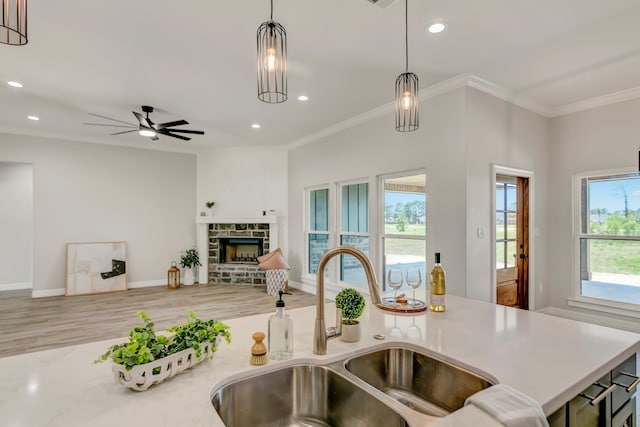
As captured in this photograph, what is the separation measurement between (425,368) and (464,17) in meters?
2.55

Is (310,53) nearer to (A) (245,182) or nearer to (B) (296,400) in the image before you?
(B) (296,400)

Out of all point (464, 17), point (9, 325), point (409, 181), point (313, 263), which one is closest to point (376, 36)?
point (464, 17)

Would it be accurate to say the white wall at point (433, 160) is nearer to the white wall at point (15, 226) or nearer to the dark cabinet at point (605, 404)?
the dark cabinet at point (605, 404)

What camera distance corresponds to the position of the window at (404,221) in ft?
13.8

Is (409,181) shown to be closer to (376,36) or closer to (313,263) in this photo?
(376,36)

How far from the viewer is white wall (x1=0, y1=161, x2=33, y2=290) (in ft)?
21.3

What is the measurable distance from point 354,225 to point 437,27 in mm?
3130

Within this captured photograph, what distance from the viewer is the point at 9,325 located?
13.9 feet

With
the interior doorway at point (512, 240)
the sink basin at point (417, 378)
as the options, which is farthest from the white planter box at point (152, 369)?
the interior doorway at point (512, 240)

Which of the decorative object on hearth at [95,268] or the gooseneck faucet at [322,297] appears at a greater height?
the gooseneck faucet at [322,297]

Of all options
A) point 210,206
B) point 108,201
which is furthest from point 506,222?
point 108,201

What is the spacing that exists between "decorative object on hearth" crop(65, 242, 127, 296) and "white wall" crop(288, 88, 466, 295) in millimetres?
4404

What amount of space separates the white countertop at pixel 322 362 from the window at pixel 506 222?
2.77 m

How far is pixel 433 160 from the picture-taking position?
3.93 meters
